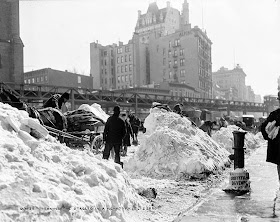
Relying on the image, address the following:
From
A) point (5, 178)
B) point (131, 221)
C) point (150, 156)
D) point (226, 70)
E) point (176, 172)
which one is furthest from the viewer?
point (226, 70)

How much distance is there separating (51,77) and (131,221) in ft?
239

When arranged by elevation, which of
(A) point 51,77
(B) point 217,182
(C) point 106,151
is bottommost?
(B) point 217,182

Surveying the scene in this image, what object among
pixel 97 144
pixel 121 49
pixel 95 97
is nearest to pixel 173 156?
pixel 97 144

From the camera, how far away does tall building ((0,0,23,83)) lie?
5069 centimetres

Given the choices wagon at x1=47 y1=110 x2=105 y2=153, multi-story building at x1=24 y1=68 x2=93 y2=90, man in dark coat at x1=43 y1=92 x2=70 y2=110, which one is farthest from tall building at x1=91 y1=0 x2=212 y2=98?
man in dark coat at x1=43 y1=92 x2=70 y2=110

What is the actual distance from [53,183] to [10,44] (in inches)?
2049

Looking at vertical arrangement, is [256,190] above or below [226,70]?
below

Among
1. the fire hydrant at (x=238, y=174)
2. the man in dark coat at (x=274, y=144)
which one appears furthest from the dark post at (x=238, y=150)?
the man in dark coat at (x=274, y=144)

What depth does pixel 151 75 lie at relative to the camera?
3748 inches

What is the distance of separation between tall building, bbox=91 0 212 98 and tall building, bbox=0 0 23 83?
41503 millimetres

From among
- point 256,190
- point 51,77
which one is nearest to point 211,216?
point 256,190

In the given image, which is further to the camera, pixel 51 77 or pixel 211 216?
pixel 51 77

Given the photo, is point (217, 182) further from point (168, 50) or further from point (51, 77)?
point (168, 50)

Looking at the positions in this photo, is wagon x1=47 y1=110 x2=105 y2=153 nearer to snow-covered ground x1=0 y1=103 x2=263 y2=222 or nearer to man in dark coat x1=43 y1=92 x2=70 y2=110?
man in dark coat x1=43 y1=92 x2=70 y2=110
